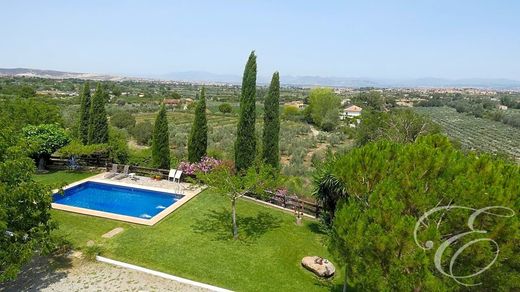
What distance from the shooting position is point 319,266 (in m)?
10.4

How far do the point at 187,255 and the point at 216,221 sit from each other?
2900 millimetres

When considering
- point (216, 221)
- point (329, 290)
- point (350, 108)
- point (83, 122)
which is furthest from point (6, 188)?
point (350, 108)

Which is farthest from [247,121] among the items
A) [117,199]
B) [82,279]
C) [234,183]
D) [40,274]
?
[40,274]

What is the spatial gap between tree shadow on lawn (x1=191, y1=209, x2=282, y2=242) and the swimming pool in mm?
2484

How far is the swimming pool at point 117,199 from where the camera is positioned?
15.9 m

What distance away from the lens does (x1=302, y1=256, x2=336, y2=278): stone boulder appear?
10250 mm

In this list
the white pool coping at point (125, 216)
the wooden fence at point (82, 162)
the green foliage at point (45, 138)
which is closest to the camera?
the white pool coping at point (125, 216)

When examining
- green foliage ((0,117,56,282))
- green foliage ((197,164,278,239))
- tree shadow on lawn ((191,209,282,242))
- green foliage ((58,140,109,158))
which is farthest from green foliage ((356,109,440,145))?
green foliage ((0,117,56,282))

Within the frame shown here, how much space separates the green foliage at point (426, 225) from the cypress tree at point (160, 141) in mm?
14715

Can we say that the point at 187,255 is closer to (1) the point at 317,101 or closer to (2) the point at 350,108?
(1) the point at 317,101

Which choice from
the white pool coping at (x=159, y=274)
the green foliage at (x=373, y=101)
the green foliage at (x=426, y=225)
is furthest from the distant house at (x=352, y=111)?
the green foliage at (x=426, y=225)

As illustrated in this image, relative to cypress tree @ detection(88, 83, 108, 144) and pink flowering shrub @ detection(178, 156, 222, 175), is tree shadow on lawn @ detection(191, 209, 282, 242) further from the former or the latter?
cypress tree @ detection(88, 83, 108, 144)

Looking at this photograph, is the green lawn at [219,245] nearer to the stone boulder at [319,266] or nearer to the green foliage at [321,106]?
the stone boulder at [319,266]

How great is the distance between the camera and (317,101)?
204 ft
